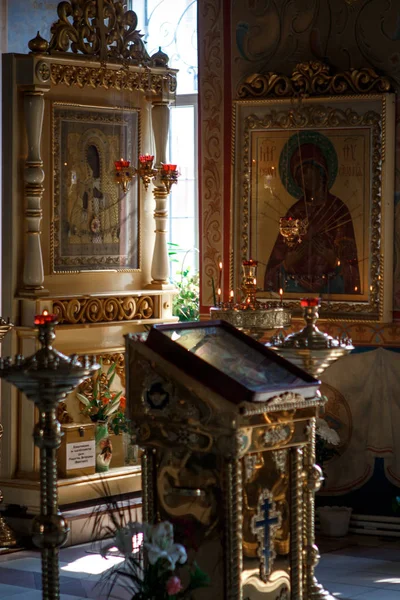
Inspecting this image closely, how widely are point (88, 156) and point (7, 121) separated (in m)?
0.67

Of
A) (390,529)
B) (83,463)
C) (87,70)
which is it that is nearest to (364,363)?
(390,529)

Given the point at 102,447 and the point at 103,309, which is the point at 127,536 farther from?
the point at 103,309

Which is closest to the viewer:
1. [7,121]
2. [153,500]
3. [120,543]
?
[120,543]

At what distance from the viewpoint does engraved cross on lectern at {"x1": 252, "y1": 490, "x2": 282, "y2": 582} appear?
17.1ft

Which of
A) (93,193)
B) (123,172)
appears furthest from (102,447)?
(123,172)

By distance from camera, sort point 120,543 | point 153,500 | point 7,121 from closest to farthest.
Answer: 1. point 120,543
2. point 153,500
3. point 7,121

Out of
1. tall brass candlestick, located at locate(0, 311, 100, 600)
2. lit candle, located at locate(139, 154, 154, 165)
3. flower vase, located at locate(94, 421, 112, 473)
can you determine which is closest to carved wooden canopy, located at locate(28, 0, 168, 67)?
lit candle, located at locate(139, 154, 154, 165)

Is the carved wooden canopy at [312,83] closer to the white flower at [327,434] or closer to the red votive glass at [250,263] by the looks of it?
the red votive glass at [250,263]

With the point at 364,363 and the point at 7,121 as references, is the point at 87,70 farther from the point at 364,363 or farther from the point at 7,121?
the point at 364,363

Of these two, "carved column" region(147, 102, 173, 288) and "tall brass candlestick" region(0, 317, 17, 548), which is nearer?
"tall brass candlestick" region(0, 317, 17, 548)

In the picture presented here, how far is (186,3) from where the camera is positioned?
992 cm

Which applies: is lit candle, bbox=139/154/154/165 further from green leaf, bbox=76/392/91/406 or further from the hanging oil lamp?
green leaf, bbox=76/392/91/406

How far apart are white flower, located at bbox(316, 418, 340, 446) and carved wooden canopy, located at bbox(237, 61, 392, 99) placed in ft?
6.84

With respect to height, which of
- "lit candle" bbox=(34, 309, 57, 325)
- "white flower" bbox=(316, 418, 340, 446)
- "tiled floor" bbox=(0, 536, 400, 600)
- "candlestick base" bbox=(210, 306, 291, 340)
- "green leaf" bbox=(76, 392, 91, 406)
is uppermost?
"lit candle" bbox=(34, 309, 57, 325)
